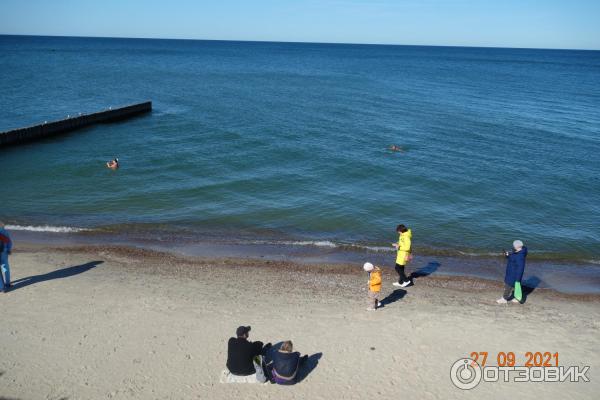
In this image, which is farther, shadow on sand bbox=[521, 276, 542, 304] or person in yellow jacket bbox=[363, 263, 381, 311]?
shadow on sand bbox=[521, 276, 542, 304]

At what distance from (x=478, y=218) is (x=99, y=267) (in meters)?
16.9

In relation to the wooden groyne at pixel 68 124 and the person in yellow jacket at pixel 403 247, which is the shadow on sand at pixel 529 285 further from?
the wooden groyne at pixel 68 124

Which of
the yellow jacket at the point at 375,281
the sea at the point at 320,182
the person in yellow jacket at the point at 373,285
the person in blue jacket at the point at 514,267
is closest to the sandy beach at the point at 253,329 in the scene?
the person in yellow jacket at the point at 373,285

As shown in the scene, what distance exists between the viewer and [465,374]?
10047mm

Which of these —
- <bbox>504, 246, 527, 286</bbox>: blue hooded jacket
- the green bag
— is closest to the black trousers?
<bbox>504, 246, 527, 286</bbox>: blue hooded jacket

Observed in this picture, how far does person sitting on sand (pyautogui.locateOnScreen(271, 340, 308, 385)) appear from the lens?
9195 millimetres

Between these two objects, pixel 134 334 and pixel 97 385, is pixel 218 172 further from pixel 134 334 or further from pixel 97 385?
pixel 97 385

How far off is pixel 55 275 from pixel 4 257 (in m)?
1.96

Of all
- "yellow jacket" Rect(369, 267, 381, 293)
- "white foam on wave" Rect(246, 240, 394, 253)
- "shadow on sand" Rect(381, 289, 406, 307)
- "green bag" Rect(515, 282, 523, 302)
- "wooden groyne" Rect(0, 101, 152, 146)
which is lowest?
"white foam on wave" Rect(246, 240, 394, 253)

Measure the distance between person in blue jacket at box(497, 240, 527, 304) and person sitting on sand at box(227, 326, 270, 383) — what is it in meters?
7.50

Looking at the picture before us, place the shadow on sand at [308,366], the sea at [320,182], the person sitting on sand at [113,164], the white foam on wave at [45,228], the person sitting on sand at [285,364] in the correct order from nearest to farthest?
1. the person sitting on sand at [285,364]
2. the shadow on sand at [308,366]
3. the sea at [320,182]
4. the white foam on wave at [45,228]
5. the person sitting on sand at [113,164]

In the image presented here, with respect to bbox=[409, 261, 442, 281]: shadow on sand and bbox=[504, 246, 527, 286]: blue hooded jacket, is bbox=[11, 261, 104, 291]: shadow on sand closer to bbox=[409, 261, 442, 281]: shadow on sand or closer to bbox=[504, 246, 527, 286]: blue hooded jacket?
bbox=[409, 261, 442, 281]: shadow on sand

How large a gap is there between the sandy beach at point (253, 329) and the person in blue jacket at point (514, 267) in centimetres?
41

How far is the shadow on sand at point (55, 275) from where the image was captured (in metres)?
13.5
